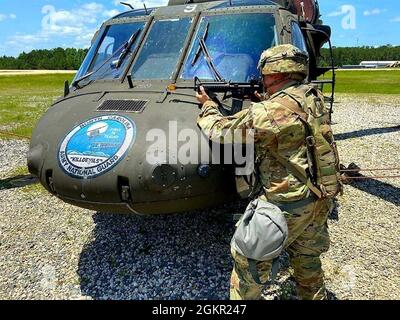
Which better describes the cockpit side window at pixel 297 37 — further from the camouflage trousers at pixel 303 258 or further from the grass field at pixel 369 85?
the grass field at pixel 369 85

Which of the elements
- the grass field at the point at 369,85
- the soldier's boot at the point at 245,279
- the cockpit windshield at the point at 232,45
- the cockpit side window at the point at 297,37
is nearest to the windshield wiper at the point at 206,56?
the cockpit windshield at the point at 232,45

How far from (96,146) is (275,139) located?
152cm

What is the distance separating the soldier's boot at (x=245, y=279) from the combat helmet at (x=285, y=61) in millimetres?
1377

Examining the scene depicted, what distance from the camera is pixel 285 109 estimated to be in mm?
2926

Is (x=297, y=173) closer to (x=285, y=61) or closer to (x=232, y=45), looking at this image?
(x=285, y=61)

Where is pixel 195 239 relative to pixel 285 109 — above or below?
below

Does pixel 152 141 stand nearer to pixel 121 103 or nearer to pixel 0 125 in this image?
pixel 121 103

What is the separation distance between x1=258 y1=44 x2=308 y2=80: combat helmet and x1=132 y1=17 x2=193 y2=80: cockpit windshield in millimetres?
1668

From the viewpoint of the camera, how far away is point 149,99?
4.11 m

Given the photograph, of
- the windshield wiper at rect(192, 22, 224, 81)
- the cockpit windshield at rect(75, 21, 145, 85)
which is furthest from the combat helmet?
the cockpit windshield at rect(75, 21, 145, 85)

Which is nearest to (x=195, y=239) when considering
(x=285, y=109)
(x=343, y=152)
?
(x=285, y=109)

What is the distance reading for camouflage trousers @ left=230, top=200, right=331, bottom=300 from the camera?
10.1ft

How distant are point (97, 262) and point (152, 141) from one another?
1737mm

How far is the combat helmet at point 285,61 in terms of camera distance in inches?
119
